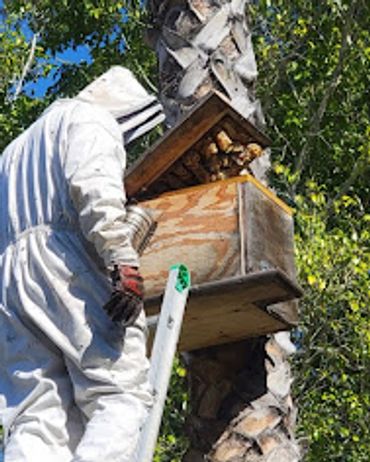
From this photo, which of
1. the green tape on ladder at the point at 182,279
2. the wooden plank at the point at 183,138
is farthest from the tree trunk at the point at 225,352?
the green tape on ladder at the point at 182,279

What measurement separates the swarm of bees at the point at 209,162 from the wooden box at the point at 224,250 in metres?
0.19

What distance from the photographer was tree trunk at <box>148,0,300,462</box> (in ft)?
17.1

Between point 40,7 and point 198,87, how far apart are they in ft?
36.2

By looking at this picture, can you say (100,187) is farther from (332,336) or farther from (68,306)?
(332,336)

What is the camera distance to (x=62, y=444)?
3.56m

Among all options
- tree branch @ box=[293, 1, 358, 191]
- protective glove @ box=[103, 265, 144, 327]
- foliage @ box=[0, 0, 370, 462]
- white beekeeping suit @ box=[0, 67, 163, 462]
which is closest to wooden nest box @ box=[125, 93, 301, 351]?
white beekeeping suit @ box=[0, 67, 163, 462]

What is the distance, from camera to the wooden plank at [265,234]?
4582mm

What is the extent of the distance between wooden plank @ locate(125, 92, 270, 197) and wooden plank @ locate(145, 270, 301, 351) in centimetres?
55

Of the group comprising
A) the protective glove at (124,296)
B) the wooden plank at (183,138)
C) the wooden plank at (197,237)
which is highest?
the protective glove at (124,296)

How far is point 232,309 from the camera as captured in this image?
479cm

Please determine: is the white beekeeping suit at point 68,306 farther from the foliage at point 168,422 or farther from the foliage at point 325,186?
the foliage at point 168,422

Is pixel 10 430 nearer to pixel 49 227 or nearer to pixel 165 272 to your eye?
pixel 49 227

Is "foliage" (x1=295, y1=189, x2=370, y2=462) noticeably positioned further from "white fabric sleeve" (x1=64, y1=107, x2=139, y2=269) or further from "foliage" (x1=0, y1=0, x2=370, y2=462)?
"white fabric sleeve" (x1=64, y1=107, x2=139, y2=269)

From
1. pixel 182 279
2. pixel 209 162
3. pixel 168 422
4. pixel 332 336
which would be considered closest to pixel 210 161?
pixel 209 162
